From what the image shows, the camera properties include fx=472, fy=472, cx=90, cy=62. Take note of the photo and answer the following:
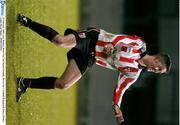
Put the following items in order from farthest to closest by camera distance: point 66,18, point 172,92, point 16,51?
1. point 172,92
2. point 66,18
3. point 16,51

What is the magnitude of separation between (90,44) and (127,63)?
0.11m

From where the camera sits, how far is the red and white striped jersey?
1.24 metres

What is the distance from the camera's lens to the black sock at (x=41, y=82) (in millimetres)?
1329

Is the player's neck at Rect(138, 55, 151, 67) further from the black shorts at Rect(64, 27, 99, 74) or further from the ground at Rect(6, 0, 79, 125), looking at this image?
the ground at Rect(6, 0, 79, 125)

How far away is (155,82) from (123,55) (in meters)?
0.97

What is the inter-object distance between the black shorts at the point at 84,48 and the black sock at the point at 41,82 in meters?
0.09

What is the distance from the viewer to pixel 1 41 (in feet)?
4.19

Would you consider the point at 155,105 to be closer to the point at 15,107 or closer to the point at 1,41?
the point at 15,107

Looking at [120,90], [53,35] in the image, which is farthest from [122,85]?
[53,35]

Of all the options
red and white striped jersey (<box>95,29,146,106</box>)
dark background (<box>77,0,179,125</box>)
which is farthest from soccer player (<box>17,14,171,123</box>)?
dark background (<box>77,0,179,125</box>)

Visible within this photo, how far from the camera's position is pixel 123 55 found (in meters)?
1.24

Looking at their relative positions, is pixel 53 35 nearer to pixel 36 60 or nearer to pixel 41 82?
pixel 41 82

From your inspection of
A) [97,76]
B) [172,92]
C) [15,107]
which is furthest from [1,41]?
[172,92]

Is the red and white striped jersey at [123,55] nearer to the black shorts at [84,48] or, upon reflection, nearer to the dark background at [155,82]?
the black shorts at [84,48]
